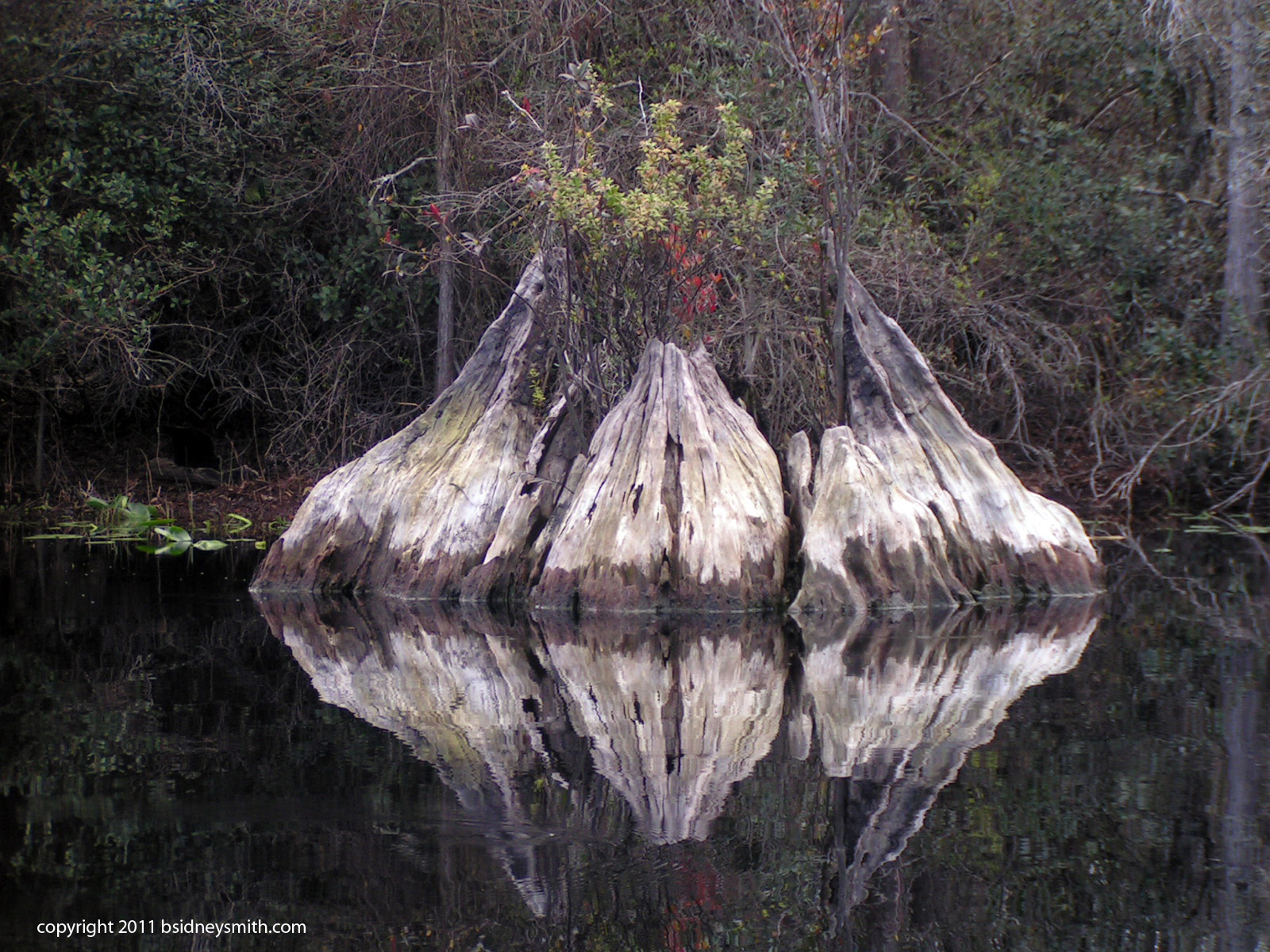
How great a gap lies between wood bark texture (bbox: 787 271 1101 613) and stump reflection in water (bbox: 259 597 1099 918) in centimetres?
30

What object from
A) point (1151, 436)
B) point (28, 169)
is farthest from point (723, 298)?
point (28, 169)

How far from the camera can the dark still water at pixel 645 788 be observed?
2957mm

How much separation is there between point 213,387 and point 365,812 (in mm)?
12453

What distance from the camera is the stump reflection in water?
363 cm

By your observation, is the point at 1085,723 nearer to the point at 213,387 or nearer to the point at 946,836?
the point at 946,836

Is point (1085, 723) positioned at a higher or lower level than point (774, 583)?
lower

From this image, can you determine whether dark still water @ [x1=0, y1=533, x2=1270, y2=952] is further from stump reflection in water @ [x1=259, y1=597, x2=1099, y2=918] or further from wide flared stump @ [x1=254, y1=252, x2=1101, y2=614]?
wide flared stump @ [x1=254, y1=252, x2=1101, y2=614]

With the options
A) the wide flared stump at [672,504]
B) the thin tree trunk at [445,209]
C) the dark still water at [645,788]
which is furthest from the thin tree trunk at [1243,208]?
the thin tree trunk at [445,209]

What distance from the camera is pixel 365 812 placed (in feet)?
12.2

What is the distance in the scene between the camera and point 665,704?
16.7 feet

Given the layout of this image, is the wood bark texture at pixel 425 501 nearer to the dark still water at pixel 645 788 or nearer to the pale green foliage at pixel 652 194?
the pale green foliage at pixel 652 194

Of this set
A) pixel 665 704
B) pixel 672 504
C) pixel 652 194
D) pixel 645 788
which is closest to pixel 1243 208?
pixel 652 194

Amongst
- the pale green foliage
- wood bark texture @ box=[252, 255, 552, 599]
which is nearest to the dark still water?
wood bark texture @ box=[252, 255, 552, 599]

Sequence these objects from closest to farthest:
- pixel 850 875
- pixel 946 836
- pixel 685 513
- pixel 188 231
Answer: pixel 850 875
pixel 946 836
pixel 685 513
pixel 188 231
